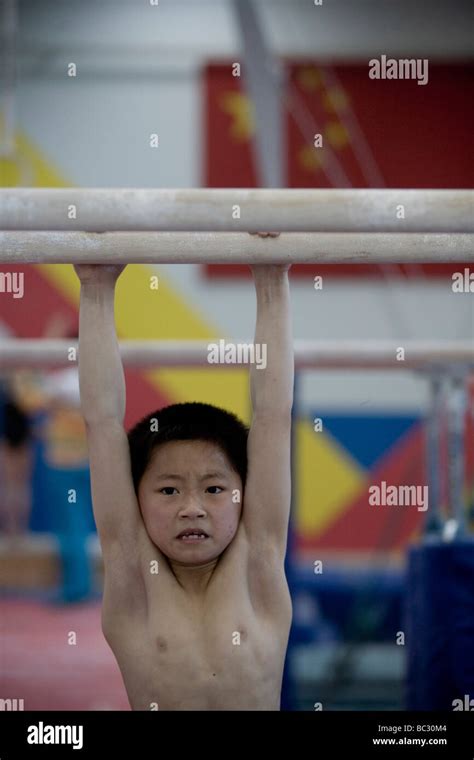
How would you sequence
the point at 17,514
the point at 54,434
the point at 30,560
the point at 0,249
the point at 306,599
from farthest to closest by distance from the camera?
the point at 17,514 → the point at 54,434 → the point at 30,560 → the point at 306,599 → the point at 0,249

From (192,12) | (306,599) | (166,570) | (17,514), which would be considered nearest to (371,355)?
(166,570)

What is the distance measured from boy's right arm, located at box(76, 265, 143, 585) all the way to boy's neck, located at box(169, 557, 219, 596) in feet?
0.23

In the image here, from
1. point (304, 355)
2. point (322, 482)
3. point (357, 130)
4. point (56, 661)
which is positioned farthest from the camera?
point (322, 482)

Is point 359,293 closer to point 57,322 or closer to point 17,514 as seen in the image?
point 57,322

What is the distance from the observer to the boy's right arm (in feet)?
5.35

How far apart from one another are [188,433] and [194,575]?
0.74 ft

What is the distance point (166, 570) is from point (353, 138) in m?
5.63

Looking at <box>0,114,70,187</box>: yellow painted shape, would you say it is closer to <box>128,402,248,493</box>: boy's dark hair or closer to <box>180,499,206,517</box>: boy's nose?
<box>128,402,248,493</box>: boy's dark hair

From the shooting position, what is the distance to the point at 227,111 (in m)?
7.12

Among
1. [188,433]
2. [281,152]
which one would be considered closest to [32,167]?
[281,152]

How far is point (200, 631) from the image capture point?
5.50ft

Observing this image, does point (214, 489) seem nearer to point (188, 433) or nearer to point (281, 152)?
point (188, 433)

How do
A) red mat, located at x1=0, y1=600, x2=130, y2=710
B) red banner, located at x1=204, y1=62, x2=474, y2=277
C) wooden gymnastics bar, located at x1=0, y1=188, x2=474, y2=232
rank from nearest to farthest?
wooden gymnastics bar, located at x1=0, y1=188, x2=474, y2=232, red mat, located at x1=0, y1=600, x2=130, y2=710, red banner, located at x1=204, y1=62, x2=474, y2=277

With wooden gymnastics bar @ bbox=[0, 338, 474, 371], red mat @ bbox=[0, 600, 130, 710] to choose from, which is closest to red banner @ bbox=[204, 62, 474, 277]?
red mat @ bbox=[0, 600, 130, 710]
